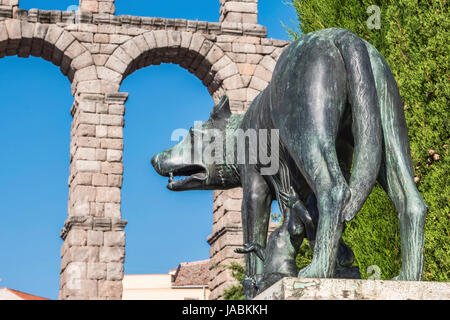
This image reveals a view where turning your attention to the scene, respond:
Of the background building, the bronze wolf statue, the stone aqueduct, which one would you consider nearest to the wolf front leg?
the bronze wolf statue

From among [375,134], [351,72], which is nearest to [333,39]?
[351,72]

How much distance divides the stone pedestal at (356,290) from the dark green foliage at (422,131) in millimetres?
3456

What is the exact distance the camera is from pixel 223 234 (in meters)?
14.0

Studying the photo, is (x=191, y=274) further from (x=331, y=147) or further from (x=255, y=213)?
(x=331, y=147)

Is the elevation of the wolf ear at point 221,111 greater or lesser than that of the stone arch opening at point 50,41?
lesser

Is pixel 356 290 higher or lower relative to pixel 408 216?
lower

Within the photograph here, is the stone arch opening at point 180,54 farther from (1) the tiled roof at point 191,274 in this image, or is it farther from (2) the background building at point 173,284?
(1) the tiled roof at point 191,274

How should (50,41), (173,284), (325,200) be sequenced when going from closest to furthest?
(325,200) < (50,41) < (173,284)

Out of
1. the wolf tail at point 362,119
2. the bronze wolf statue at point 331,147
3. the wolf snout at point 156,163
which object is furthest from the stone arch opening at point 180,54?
the wolf tail at point 362,119

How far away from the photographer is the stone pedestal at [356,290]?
2.81 metres

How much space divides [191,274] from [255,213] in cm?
2765

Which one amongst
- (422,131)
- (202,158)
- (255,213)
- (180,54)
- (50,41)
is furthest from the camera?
(180,54)

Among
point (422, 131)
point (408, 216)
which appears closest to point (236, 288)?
point (422, 131)

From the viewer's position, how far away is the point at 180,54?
14930mm
